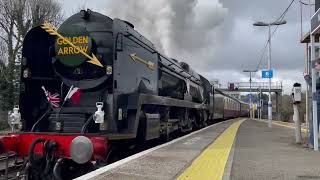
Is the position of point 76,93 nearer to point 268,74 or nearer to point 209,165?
point 209,165

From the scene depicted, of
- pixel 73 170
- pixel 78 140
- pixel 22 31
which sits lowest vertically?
pixel 73 170

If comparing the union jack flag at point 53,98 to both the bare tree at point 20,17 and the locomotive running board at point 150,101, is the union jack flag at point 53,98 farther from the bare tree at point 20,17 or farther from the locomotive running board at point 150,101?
the bare tree at point 20,17

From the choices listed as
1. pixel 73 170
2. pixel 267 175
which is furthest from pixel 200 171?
pixel 73 170

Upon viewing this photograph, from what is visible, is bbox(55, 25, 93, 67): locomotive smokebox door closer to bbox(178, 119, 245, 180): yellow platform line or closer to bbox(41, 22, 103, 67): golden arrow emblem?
bbox(41, 22, 103, 67): golden arrow emblem

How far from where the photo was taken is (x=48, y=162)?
939cm

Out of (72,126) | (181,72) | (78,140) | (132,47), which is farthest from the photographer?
(181,72)

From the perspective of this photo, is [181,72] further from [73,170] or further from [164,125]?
[73,170]

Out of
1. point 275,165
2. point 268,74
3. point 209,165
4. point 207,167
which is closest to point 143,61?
point 209,165

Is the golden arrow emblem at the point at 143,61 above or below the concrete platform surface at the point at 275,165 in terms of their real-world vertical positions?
above

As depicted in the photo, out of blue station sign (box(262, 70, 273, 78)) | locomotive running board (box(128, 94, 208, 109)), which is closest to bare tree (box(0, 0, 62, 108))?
blue station sign (box(262, 70, 273, 78))

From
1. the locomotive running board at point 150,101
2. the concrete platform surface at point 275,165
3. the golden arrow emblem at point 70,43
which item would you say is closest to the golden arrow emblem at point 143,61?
the locomotive running board at point 150,101

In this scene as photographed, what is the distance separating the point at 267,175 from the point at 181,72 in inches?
397

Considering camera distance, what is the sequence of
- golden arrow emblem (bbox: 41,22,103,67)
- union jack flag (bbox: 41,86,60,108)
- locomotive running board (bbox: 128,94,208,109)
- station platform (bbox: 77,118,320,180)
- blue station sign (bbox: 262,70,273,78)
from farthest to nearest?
blue station sign (bbox: 262,70,273,78) → locomotive running board (bbox: 128,94,208,109) → union jack flag (bbox: 41,86,60,108) → golden arrow emblem (bbox: 41,22,103,67) → station platform (bbox: 77,118,320,180)

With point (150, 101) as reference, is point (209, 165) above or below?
below
